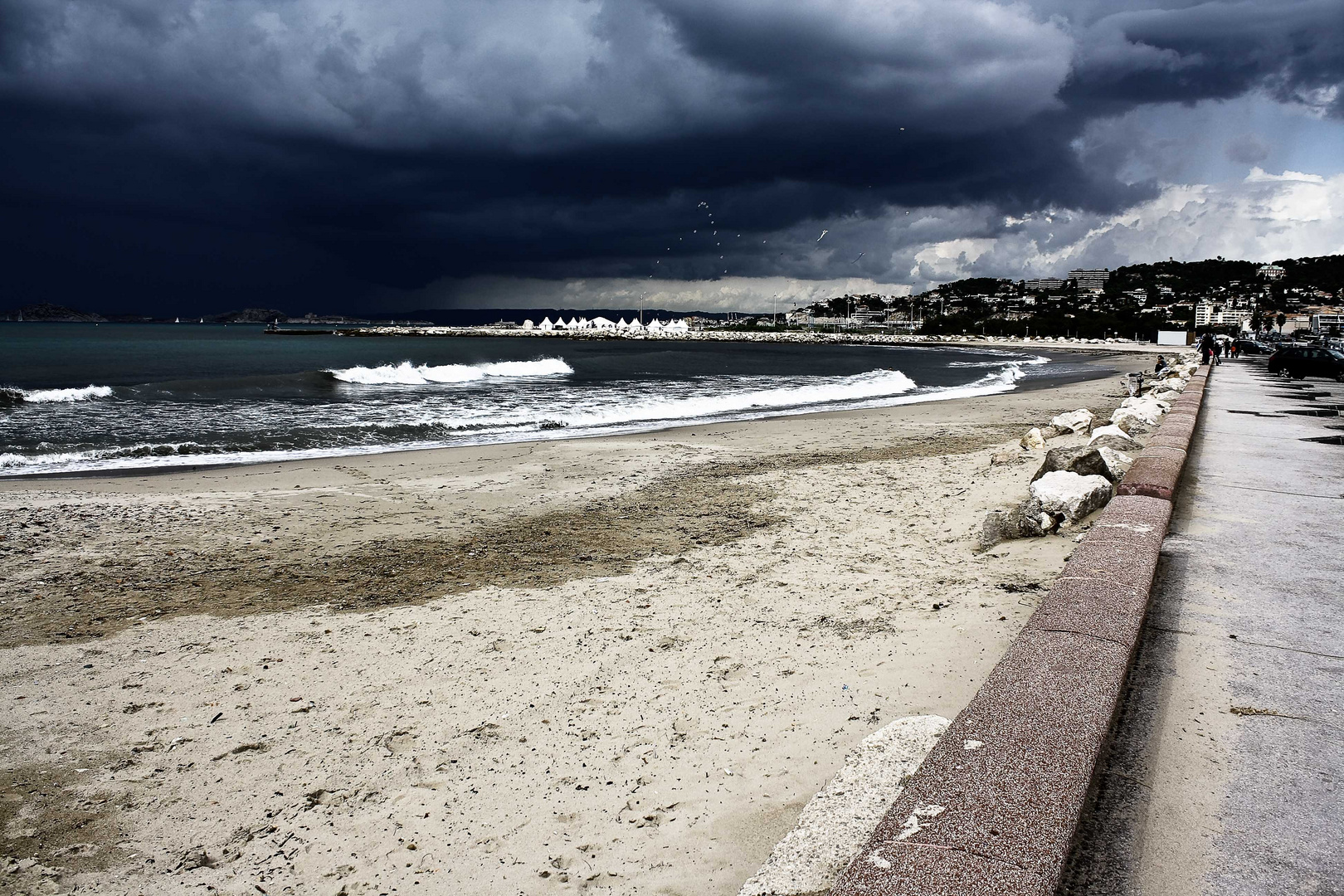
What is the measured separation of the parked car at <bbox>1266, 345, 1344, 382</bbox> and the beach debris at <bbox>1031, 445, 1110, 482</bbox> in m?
23.3

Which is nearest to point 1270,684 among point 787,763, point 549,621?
point 787,763

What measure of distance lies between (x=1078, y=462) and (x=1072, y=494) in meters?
1.09

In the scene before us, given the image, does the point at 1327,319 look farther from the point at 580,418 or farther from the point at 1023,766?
the point at 1023,766

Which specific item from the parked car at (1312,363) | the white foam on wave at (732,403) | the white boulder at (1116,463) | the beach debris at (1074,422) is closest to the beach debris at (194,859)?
the white boulder at (1116,463)

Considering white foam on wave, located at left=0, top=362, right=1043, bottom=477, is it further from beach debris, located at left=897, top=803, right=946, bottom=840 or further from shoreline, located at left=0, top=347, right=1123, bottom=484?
beach debris, located at left=897, top=803, right=946, bottom=840

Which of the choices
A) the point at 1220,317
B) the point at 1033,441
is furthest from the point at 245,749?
the point at 1220,317

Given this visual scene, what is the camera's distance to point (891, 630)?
458 centimetres

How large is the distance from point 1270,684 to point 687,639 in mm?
2863

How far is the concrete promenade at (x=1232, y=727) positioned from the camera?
219 centimetres

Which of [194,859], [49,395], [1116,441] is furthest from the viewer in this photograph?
[49,395]

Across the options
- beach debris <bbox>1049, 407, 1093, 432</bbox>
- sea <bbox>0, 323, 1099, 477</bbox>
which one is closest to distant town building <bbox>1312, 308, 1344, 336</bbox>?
sea <bbox>0, 323, 1099, 477</bbox>

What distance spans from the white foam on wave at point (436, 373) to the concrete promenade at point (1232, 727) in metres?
34.2

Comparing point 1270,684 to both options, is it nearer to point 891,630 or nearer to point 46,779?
point 891,630

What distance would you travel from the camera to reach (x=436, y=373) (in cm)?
3947
